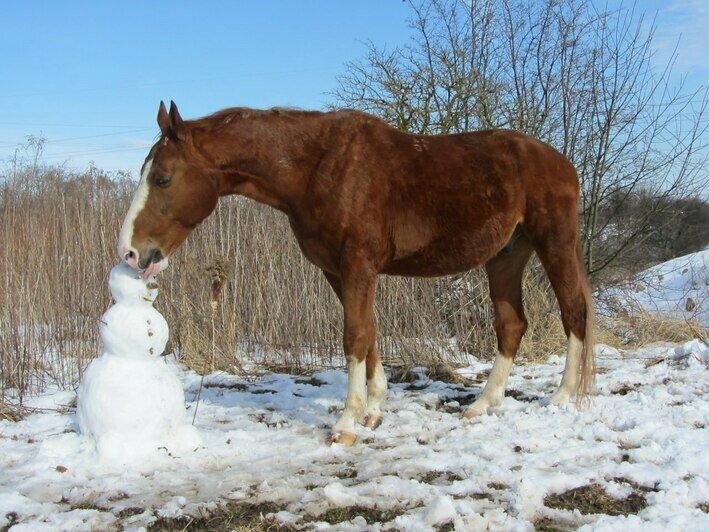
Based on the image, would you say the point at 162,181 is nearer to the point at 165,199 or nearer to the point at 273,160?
the point at 165,199

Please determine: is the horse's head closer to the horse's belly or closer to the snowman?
the snowman

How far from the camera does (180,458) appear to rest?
131 inches

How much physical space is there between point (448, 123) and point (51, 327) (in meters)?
5.76

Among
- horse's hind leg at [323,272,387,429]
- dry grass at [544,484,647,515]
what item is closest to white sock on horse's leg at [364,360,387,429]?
horse's hind leg at [323,272,387,429]

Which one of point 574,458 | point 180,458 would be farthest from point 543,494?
point 180,458

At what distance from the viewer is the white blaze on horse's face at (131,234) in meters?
3.48

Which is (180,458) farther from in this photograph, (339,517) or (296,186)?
→ (296,186)

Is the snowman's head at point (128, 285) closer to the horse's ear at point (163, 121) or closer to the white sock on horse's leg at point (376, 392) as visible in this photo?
the horse's ear at point (163, 121)

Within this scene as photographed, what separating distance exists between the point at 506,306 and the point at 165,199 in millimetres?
2514

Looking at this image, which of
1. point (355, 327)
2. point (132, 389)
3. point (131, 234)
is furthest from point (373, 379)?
point (131, 234)

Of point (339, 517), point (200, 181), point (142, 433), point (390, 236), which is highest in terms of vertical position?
point (200, 181)

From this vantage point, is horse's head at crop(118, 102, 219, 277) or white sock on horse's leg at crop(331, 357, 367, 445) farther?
white sock on horse's leg at crop(331, 357, 367, 445)

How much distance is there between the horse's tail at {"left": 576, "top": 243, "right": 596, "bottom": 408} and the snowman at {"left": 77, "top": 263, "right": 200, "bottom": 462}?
2.51 metres

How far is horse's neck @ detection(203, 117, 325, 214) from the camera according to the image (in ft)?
12.4
